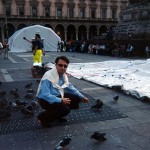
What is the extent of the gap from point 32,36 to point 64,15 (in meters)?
28.3

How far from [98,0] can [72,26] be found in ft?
26.4

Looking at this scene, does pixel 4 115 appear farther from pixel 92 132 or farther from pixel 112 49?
pixel 112 49

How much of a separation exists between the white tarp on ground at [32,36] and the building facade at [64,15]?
21.3 m

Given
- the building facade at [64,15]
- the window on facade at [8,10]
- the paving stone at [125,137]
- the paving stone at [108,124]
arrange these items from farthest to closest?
the building facade at [64,15]
the window on facade at [8,10]
the paving stone at [108,124]
the paving stone at [125,137]

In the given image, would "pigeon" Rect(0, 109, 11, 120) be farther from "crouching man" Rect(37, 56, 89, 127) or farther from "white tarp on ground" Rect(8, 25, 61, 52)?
"white tarp on ground" Rect(8, 25, 61, 52)

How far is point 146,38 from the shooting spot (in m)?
21.2

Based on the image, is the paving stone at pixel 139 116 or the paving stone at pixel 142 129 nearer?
the paving stone at pixel 142 129

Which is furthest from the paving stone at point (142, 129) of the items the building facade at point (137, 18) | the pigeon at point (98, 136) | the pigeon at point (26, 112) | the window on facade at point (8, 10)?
the window on facade at point (8, 10)

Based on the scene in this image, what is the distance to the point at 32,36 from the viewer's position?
31.3 metres

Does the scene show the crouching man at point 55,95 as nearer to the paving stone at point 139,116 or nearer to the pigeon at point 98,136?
the pigeon at point 98,136

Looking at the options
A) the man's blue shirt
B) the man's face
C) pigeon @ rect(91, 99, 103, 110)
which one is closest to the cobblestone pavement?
pigeon @ rect(91, 99, 103, 110)

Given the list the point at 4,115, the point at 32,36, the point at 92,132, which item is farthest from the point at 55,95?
the point at 32,36

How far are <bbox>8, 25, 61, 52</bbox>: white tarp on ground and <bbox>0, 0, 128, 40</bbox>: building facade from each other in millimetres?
21258

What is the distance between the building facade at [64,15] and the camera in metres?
54.4
